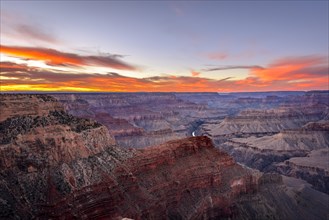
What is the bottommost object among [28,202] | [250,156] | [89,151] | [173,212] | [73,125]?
[250,156]

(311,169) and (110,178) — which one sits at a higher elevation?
(110,178)

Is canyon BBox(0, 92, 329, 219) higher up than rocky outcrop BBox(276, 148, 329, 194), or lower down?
higher up

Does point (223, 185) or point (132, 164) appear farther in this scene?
point (223, 185)

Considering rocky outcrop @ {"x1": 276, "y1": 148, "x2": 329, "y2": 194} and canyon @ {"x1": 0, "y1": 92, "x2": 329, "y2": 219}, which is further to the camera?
rocky outcrop @ {"x1": 276, "y1": 148, "x2": 329, "y2": 194}

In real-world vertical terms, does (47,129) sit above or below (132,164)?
above

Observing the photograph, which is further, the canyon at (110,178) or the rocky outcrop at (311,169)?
the rocky outcrop at (311,169)

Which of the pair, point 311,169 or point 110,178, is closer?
point 110,178

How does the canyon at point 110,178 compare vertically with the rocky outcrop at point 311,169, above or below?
above

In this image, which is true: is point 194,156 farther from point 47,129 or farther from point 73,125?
point 47,129

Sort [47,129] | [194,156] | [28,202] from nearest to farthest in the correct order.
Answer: [28,202] → [47,129] → [194,156]

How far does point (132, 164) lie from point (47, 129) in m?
14.3

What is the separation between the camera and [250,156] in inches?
6019

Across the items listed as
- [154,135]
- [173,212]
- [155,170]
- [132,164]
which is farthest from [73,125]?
[154,135]

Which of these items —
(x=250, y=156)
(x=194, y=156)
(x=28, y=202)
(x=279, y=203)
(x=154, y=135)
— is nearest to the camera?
(x=28, y=202)
